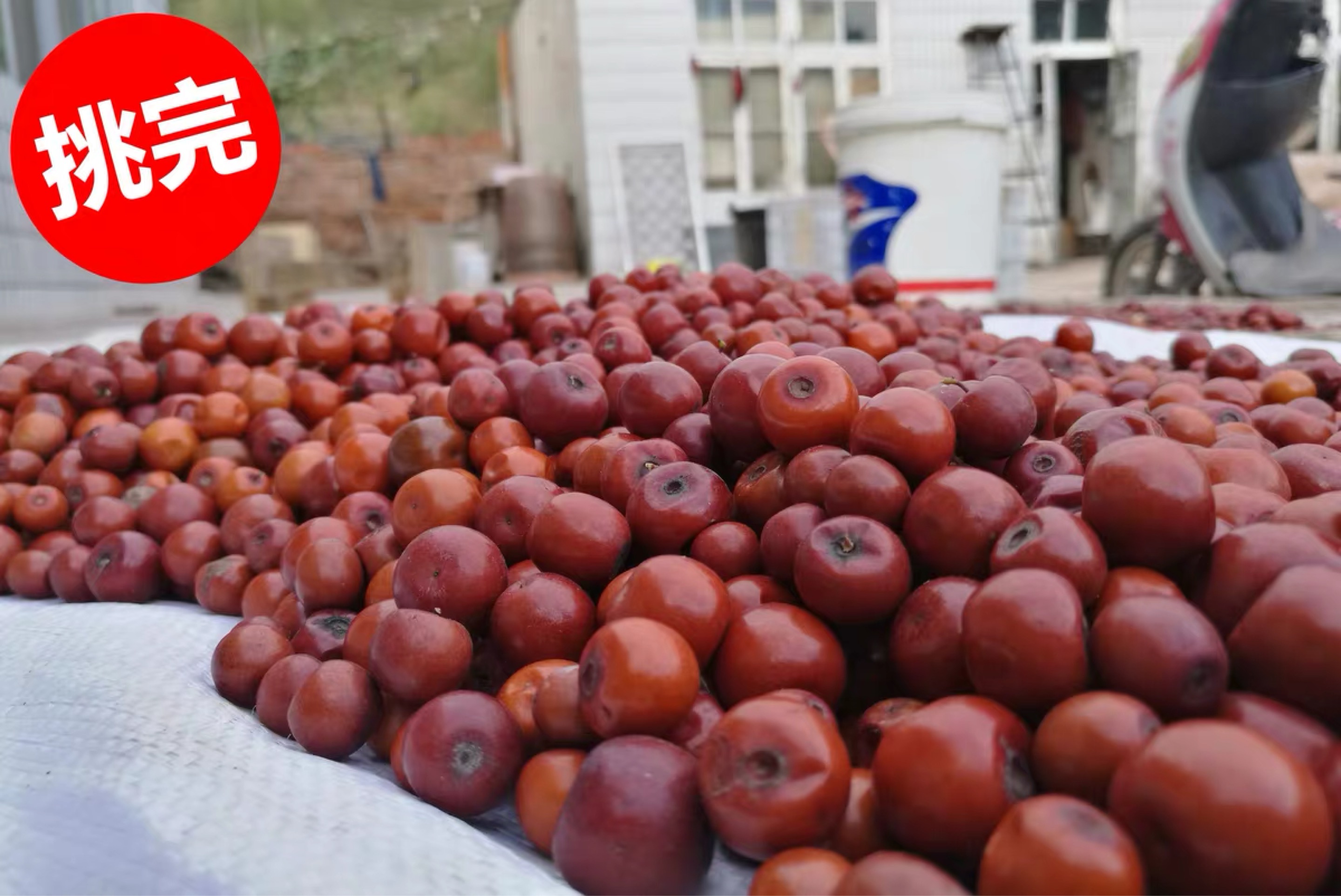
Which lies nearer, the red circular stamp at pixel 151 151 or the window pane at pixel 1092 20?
the red circular stamp at pixel 151 151

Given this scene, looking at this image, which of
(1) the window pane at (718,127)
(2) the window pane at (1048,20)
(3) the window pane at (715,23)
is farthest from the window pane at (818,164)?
(2) the window pane at (1048,20)

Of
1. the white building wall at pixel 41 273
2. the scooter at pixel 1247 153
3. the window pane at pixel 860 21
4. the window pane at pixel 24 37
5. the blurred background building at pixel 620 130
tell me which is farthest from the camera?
the window pane at pixel 860 21

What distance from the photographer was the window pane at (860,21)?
41.4 ft

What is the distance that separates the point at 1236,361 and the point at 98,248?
3463 millimetres

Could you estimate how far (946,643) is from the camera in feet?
3.50

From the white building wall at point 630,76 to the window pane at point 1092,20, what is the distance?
7.27m

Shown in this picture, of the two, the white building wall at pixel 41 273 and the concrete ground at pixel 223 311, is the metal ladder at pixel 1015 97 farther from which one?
the white building wall at pixel 41 273

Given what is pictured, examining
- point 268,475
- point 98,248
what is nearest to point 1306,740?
point 268,475

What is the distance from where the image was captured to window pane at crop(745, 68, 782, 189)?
40.5ft

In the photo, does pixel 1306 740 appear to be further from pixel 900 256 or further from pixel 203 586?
pixel 900 256

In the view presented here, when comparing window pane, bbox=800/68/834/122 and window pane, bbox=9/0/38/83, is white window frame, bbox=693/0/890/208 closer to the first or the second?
window pane, bbox=800/68/834/122

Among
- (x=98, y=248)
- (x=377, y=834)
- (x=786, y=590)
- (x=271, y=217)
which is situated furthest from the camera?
(x=271, y=217)

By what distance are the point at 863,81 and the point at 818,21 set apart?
0.98 meters

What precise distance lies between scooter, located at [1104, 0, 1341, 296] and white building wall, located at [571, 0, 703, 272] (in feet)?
15.0
